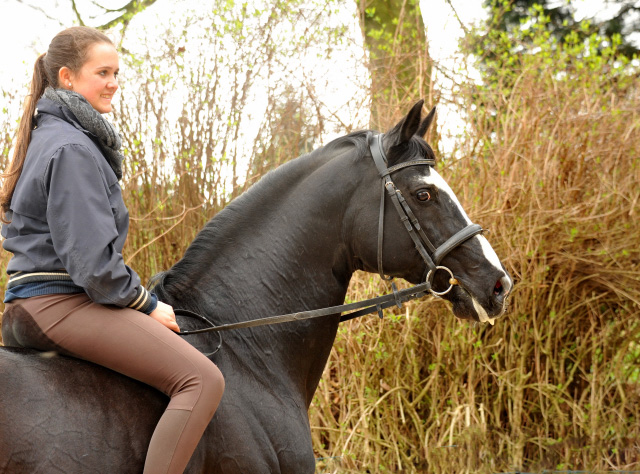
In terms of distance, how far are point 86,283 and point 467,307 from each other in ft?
4.82

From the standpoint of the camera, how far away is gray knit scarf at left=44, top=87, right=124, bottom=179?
228cm

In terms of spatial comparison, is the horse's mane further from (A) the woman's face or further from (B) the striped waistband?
(A) the woman's face

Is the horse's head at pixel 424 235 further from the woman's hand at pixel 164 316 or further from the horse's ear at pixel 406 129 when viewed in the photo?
the woman's hand at pixel 164 316

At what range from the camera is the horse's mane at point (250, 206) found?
2688 mm

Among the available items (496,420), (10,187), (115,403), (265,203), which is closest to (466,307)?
(265,203)

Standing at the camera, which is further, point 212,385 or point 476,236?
point 476,236

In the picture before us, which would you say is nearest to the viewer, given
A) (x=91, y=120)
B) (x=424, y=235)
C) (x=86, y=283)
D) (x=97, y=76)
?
(x=86, y=283)

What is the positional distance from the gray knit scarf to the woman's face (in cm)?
6

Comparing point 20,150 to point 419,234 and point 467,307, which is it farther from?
point 467,307

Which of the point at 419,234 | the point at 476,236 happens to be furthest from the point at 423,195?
the point at 476,236

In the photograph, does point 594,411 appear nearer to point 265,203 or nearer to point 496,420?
point 496,420

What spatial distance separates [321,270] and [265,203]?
1.20ft

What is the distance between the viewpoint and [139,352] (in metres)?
2.16

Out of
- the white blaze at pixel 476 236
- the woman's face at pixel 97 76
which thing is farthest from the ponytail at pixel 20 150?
the white blaze at pixel 476 236
